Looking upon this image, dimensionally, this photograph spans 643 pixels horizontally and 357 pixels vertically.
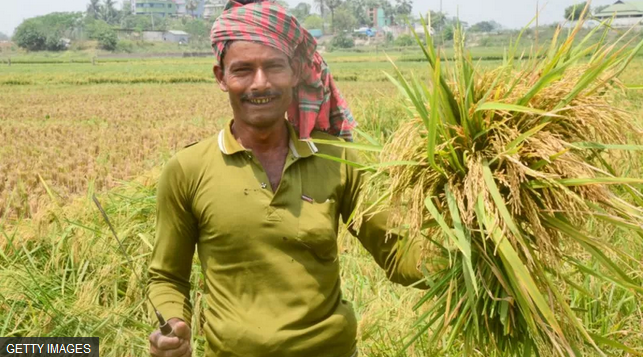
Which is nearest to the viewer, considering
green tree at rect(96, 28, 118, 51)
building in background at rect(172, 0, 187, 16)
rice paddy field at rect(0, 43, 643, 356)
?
rice paddy field at rect(0, 43, 643, 356)

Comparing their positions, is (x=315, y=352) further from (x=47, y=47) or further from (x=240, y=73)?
(x=47, y=47)

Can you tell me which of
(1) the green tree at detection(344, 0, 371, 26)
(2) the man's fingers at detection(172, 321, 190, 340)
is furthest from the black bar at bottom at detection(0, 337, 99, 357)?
(1) the green tree at detection(344, 0, 371, 26)

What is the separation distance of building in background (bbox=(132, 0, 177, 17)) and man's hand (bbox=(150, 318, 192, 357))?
14545cm

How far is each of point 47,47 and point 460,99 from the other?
7678 cm

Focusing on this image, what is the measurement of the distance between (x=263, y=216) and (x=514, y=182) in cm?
68

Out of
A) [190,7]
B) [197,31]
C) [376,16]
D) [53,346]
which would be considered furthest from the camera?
[190,7]

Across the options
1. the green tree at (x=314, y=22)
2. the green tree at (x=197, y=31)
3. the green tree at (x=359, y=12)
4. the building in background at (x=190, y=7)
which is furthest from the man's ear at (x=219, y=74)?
the building in background at (x=190, y=7)

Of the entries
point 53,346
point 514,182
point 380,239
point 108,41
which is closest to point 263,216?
point 380,239

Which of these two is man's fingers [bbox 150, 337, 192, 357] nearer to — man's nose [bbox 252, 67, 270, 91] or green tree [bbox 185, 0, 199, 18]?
man's nose [bbox 252, 67, 270, 91]

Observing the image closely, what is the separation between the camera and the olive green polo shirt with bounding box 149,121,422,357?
1.87 meters

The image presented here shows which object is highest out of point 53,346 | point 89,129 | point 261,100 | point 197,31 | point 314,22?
point 314,22

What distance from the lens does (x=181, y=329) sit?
6.02ft

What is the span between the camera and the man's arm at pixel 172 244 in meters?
1.94

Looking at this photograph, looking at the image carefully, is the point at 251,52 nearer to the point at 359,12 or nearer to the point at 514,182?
the point at 514,182
